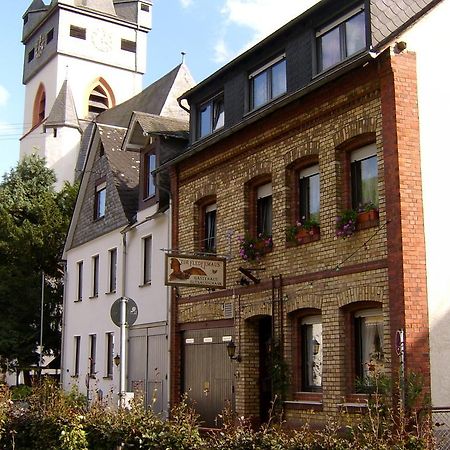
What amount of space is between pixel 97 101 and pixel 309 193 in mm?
54888

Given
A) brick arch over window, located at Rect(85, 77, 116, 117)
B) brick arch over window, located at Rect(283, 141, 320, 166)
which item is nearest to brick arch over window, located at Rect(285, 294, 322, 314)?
brick arch over window, located at Rect(283, 141, 320, 166)

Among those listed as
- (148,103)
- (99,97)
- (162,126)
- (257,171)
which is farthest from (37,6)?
(257,171)

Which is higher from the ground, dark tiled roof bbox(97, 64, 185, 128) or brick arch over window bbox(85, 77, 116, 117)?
brick arch over window bbox(85, 77, 116, 117)

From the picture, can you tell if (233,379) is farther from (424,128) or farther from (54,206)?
(54,206)

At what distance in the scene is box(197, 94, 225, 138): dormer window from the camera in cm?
2064

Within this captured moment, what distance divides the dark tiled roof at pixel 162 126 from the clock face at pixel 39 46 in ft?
166

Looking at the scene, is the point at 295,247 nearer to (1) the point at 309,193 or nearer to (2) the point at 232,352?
(1) the point at 309,193

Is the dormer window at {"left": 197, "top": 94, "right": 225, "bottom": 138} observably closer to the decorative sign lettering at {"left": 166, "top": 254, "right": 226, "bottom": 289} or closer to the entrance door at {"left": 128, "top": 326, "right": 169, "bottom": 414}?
the decorative sign lettering at {"left": 166, "top": 254, "right": 226, "bottom": 289}

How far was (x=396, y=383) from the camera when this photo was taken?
1308 centimetres

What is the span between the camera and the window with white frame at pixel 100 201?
93.8 feet

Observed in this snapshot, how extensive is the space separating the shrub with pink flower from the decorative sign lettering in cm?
68

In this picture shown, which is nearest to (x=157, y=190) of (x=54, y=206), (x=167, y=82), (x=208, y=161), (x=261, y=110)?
(x=208, y=161)

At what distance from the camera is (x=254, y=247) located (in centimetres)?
1794

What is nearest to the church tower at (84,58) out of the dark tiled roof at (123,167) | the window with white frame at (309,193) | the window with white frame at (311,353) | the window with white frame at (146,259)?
the dark tiled roof at (123,167)
